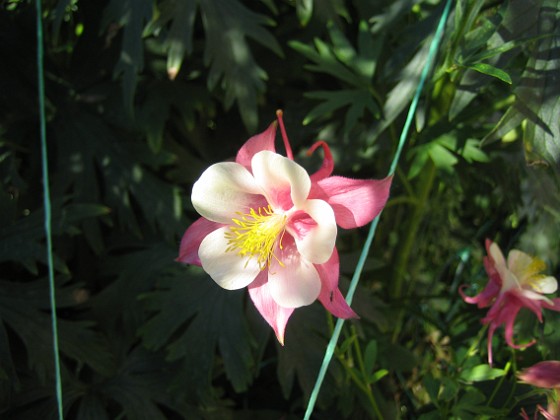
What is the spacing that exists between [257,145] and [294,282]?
0.15 metres

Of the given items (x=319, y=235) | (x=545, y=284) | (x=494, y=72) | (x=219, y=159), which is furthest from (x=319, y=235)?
(x=219, y=159)

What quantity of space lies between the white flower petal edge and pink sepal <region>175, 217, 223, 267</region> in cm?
12

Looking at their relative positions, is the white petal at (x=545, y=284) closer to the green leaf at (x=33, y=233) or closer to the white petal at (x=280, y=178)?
the white petal at (x=280, y=178)

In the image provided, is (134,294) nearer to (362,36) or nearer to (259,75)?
(259,75)

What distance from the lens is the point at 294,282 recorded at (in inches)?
25.4

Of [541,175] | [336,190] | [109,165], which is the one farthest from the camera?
[109,165]

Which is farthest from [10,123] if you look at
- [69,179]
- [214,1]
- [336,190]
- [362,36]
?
[336,190]

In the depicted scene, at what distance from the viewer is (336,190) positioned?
648mm

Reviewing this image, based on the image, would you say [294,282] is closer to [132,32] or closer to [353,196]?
[353,196]

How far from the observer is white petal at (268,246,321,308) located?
2.07ft

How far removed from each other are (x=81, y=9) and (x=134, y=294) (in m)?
0.53

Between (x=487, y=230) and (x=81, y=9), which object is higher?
(x=81, y=9)

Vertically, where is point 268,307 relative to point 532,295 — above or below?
above

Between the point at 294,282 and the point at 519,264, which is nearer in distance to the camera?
the point at 294,282
